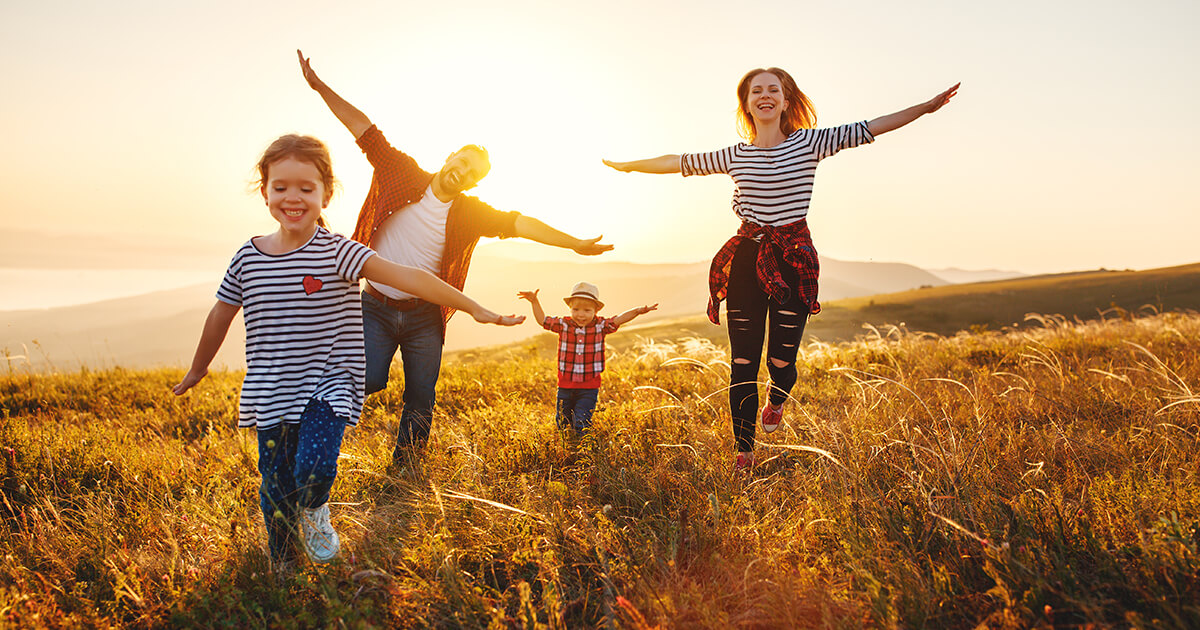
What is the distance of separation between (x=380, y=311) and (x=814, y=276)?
3003 mm

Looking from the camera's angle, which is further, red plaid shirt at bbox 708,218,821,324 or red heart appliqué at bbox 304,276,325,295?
red plaid shirt at bbox 708,218,821,324

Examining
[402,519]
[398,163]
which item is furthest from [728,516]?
[398,163]

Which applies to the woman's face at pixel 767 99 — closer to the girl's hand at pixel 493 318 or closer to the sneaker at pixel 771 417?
the sneaker at pixel 771 417

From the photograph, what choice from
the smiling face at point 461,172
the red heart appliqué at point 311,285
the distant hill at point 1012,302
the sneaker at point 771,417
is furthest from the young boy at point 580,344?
the distant hill at point 1012,302

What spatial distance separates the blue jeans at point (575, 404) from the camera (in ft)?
16.5

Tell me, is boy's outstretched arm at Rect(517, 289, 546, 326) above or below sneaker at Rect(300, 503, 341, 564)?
above

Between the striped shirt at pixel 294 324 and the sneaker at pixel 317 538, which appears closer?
the sneaker at pixel 317 538

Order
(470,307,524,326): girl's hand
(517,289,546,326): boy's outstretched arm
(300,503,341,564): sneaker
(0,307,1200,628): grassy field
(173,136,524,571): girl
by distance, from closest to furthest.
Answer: (0,307,1200,628): grassy field, (300,503,341,564): sneaker, (173,136,524,571): girl, (470,307,524,326): girl's hand, (517,289,546,326): boy's outstretched arm

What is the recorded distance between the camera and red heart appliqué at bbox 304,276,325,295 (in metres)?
2.90

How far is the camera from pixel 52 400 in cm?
712

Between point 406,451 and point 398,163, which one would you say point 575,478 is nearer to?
point 406,451

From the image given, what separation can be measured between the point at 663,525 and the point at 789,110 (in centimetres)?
295

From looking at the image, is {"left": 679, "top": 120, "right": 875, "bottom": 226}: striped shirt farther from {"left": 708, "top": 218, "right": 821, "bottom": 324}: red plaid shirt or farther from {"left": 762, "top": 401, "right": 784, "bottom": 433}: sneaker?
{"left": 762, "top": 401, "right": 784, "bottom": 433}: sneaker

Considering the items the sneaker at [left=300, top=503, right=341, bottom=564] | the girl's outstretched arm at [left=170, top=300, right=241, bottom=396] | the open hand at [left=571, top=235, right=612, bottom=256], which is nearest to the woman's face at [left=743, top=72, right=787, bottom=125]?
the open hand at [left=571, top=235, right=612, bottom=256]
